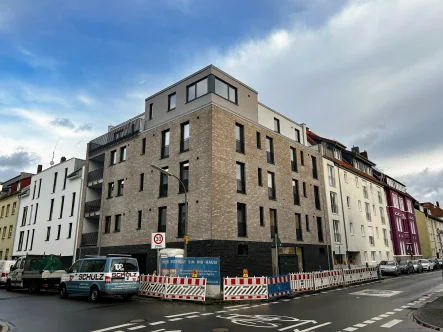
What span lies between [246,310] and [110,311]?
513cm

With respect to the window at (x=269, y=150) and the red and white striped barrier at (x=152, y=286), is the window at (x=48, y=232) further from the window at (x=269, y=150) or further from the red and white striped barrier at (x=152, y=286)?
the window at (x=269, y=150)

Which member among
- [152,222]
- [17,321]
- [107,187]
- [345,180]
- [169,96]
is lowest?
[17,321]

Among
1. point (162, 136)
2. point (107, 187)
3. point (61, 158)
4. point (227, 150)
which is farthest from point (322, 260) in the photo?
point (61, 158)

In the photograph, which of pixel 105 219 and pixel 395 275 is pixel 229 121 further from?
pixel 395 275

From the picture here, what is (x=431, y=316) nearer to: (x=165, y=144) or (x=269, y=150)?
(x=269, y=150)

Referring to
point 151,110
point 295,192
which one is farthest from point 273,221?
point 151,110

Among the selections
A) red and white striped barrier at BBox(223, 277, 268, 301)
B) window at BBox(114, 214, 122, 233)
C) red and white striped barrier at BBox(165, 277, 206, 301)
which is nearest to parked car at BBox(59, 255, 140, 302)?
red and white striped barrier at BBox(165, 277, 206, 301)

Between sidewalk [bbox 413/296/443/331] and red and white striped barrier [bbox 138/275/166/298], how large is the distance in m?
10.8

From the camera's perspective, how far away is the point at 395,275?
106 ft

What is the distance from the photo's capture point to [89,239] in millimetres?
28688

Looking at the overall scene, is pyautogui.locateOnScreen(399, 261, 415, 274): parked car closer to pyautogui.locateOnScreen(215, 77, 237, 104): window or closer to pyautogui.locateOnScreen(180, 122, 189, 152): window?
pyautogui.locateOnScreen(215, 77, 237, 104): window

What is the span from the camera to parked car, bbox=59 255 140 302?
14.8 m

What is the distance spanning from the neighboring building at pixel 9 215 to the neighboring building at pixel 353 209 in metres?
37.8

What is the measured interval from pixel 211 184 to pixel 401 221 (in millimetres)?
40193
